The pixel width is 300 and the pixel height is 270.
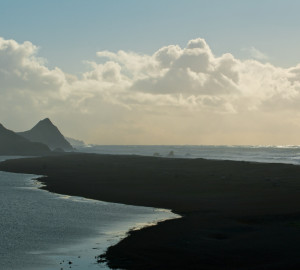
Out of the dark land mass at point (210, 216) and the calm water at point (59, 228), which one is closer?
the dark land mass at point (210, 216)

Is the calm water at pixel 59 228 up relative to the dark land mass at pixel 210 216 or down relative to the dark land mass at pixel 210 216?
down

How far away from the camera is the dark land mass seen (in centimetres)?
2198

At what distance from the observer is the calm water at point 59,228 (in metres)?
22.2

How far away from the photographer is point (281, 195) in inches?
1826

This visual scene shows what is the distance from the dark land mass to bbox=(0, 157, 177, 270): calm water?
1804 mm

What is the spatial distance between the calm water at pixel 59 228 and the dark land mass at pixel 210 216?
1.80 metres

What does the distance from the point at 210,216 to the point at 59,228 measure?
1255 centimetres

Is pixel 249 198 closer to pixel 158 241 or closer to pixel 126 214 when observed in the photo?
pixel 126 214

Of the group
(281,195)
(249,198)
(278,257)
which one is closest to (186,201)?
(249,198)

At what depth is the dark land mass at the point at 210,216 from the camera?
22.0m

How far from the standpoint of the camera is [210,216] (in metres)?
35.1

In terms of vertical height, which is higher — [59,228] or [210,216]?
[210,216]

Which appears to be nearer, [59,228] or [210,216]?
[59,228]

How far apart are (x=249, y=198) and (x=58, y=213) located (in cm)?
2090
